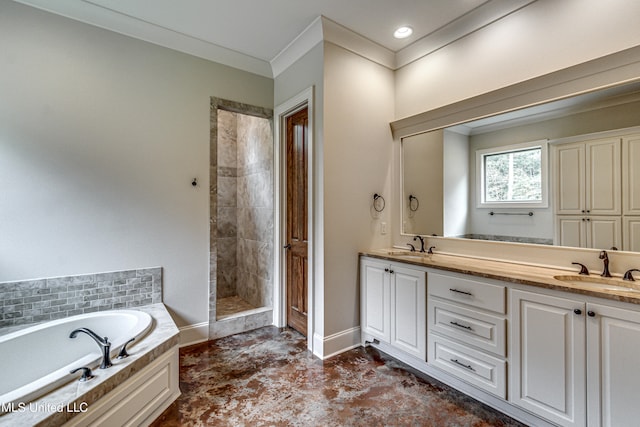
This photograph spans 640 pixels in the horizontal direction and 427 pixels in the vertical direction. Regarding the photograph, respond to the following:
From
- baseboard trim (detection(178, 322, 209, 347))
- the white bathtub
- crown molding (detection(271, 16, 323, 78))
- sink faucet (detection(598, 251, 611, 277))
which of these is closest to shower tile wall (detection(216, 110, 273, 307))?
crown molding (detection(271, 16, 323, 78))

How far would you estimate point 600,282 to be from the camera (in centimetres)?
171

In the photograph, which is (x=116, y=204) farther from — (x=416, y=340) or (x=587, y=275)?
(x=587, y=275)

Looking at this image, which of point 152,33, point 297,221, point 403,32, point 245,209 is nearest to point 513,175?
point 403,32

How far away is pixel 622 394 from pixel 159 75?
3.82 m

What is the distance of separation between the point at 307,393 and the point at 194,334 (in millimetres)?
1359

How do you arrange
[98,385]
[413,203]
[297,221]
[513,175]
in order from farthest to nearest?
1. [297,221]
2. [413,203]
3. [513,175]
4. [98,385]

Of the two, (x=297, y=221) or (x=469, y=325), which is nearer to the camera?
(x=469, y=325)

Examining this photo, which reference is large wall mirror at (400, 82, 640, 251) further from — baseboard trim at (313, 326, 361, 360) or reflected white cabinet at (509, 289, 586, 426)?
baseboard trim at (313, 326, 361, 360)

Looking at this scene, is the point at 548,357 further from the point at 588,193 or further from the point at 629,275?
the point at 588,193

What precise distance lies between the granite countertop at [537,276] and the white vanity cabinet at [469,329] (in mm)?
65

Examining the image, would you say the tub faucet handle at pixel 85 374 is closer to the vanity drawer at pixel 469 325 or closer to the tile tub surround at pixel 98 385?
the tile tub surround at pixel 98 385

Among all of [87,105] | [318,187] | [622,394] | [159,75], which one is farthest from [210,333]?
[622,394]

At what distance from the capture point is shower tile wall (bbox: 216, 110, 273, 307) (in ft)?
11.5

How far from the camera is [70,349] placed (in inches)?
79.4
